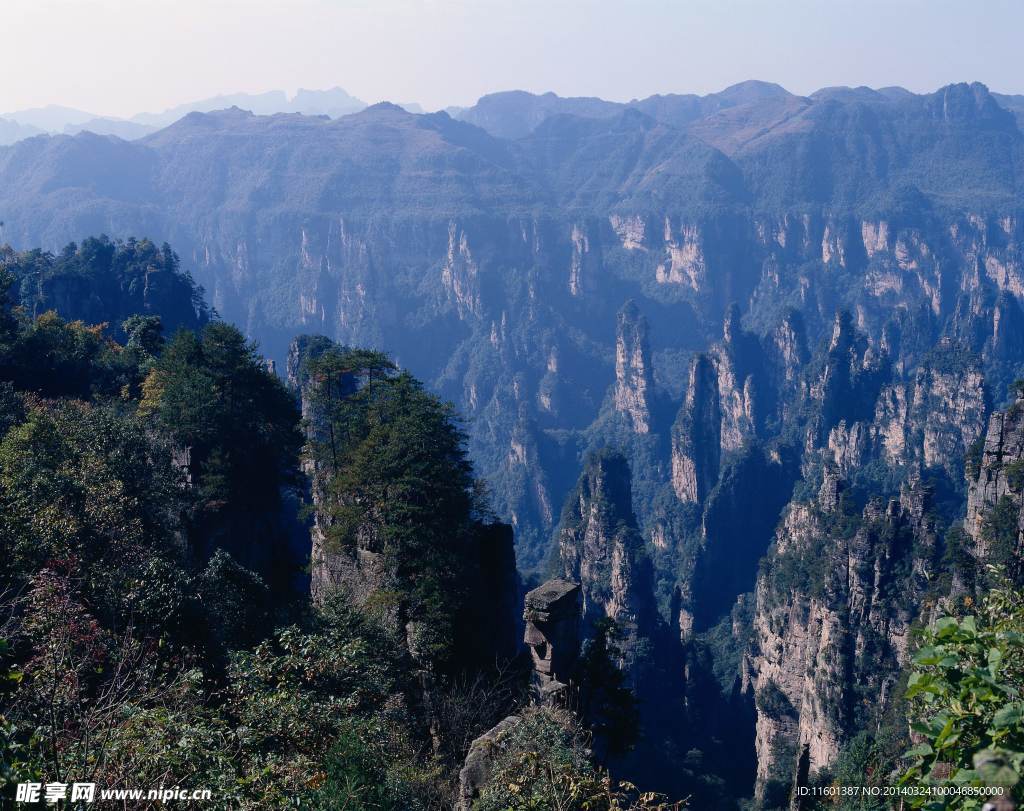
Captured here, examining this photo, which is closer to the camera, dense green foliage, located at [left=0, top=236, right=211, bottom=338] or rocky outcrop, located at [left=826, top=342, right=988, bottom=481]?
dense green foliage, located at [left=0, top=236, right=211, bottom=338]

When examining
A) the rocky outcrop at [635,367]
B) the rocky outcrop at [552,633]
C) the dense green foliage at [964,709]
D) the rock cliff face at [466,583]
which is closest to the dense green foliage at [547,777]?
the dense green foliage at [964,709]

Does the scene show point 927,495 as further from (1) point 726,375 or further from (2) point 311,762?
(1) point 726,375

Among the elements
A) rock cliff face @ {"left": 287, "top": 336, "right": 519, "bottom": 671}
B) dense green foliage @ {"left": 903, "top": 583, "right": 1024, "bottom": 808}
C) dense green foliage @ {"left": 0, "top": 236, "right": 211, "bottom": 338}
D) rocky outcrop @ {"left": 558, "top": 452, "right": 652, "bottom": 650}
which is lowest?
rocky outcrop @ {"left": 558, "top": 452, "right": 652, "bottom": 650}

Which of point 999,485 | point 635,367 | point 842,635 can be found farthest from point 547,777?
point 635,367

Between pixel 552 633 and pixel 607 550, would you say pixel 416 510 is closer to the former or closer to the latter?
pixel 552 633

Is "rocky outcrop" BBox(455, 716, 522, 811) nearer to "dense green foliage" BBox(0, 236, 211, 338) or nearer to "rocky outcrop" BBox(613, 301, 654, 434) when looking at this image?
"dense green foliage" BBox(0, 236, 211, 338)

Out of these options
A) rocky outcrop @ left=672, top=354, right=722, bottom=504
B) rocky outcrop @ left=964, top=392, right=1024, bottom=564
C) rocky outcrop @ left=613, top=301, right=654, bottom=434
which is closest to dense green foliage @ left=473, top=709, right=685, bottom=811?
rocky outcrop @ left=964, top=392, right=1024, bottom=564

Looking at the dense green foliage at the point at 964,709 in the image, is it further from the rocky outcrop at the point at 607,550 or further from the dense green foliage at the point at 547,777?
the rocky outcrop at the point at 607,550
